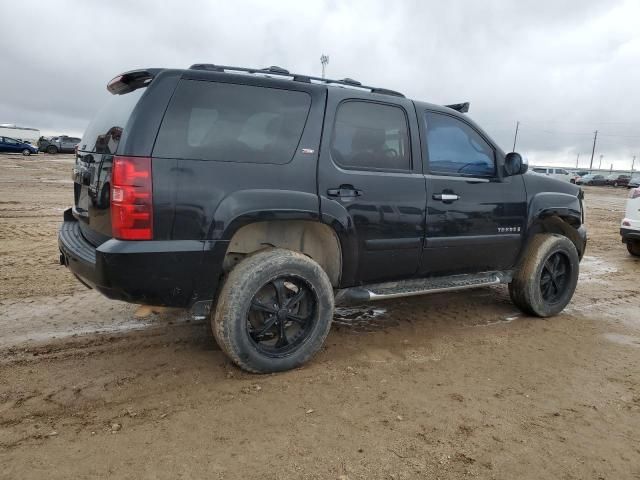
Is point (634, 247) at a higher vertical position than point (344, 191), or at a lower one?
lower

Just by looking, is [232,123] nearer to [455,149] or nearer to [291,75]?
[291,75]

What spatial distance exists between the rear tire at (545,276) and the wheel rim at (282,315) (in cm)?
244


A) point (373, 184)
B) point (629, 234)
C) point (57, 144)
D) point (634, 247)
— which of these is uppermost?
point (57, 144)

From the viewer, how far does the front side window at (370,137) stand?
364 cm

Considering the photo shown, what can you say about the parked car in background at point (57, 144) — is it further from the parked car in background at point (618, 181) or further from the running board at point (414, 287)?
the parked car in background at point (618, 181)

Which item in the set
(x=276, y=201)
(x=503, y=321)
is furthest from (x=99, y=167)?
(x=503, y=321)

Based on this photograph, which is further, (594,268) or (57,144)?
(57,144)

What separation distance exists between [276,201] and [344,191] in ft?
1.83

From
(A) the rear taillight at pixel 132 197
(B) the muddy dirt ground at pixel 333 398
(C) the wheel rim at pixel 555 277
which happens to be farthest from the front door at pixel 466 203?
(A) the rear taillight at pixel 132 197

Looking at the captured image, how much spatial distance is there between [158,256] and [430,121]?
2527 mm

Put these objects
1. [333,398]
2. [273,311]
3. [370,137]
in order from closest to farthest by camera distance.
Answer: [333,398]
[273,311]
[370,137]

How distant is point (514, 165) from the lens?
14.8ft

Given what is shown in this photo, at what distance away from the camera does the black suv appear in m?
2.97

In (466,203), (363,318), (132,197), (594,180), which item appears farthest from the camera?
(594,180)
